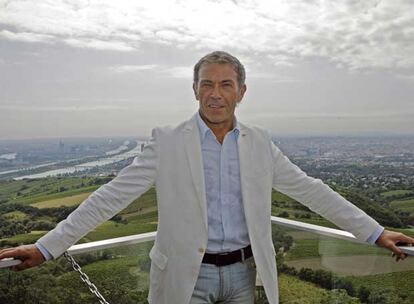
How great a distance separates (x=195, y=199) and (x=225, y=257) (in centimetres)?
28

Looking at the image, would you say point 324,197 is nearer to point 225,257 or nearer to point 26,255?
point 225,257

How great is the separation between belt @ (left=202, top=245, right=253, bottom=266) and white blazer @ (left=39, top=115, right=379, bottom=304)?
0.16ft

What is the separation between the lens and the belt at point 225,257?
5.41ft

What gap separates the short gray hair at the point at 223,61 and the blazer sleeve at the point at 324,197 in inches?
13.9

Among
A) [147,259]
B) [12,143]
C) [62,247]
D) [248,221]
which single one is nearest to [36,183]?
[12,143]

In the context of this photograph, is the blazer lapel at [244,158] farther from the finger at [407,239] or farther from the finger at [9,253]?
the finger at [9,253]

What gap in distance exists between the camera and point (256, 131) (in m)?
1.83

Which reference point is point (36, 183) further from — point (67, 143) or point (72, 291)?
point (72, 291)

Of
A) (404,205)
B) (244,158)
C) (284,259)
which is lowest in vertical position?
(284,259)

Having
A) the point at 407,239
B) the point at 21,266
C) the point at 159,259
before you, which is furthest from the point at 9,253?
the point at 407,239

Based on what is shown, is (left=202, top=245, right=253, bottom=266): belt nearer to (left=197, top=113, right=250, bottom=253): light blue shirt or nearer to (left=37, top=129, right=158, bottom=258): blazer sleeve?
(left=197, top=113, right=250, bottom=253): light blue shirt

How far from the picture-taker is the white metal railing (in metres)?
1.97

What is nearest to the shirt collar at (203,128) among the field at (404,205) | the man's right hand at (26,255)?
the man's right hand at (26,255)

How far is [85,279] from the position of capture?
6.49 ft
